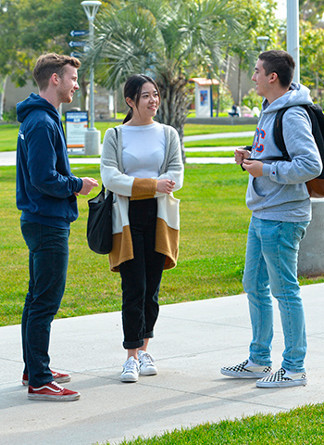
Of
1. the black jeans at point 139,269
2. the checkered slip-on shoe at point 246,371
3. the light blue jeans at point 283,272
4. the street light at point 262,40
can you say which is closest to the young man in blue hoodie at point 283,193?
the light blue jeans at point 283,272

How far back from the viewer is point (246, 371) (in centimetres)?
525

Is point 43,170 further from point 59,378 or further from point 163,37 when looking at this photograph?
point 163,37

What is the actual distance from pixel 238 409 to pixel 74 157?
85.2 feet

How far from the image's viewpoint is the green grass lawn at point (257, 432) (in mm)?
3957

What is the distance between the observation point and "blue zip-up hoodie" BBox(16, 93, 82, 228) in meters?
4.69

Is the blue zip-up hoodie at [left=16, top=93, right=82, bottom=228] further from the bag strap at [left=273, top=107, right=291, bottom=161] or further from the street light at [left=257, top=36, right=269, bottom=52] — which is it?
the street light at [left=257, top=36, right=269, bottom=52]

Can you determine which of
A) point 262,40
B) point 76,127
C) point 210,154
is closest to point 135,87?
point 210,154

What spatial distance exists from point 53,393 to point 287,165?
1857 mm

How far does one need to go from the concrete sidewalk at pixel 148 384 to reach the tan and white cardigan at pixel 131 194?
74cm

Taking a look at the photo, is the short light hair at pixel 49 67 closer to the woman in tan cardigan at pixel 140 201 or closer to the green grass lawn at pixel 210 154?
the woman in tan cardigan at pixel 140 201

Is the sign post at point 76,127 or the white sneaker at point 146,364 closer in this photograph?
the white sneaker at point 146,364

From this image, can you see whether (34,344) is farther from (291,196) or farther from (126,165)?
(291,196)

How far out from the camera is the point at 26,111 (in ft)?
16.0

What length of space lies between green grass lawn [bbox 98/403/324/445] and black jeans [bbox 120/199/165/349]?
121cm
